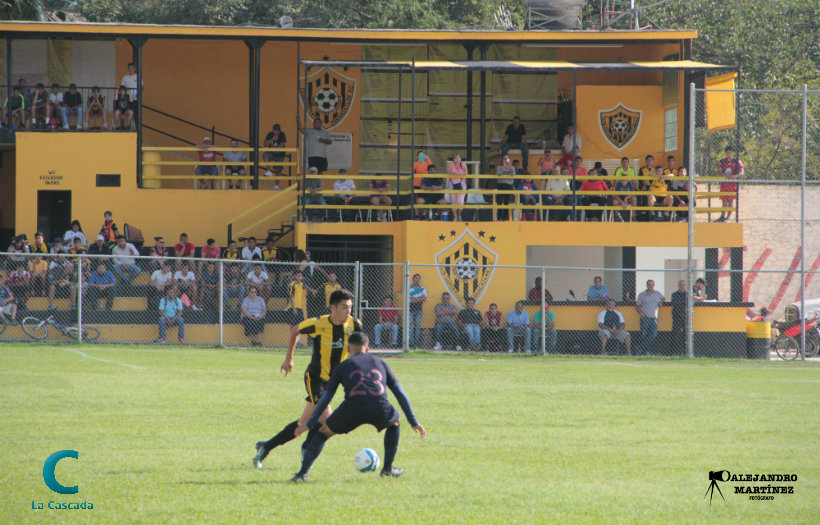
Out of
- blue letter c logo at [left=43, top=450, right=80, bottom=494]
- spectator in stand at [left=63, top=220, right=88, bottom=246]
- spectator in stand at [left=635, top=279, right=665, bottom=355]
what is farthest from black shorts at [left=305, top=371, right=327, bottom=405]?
spectator in stand at [left=63, top=220, right=88, bottom=246]

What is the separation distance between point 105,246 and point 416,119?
32.2 ft

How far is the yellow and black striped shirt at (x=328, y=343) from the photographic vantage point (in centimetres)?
957

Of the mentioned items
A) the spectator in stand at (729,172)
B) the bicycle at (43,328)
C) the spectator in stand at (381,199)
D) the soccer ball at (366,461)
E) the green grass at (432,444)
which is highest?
the spectator in stand at (729,172)

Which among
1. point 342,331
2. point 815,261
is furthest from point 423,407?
point 815,261

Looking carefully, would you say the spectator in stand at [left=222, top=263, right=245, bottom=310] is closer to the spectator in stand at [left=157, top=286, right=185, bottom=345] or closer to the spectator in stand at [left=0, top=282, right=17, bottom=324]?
the spectator in stand at [left=157, top=286, right=185, bottom=345]

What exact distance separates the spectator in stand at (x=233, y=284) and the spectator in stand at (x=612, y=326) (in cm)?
778

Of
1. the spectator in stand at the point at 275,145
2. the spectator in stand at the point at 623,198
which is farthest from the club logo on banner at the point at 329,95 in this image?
the spectator in stand at the point at 623,198

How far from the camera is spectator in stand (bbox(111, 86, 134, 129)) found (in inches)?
1017

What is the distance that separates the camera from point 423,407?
13766mm

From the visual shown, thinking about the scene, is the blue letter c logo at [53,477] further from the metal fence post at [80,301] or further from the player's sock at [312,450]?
the metal fence post at [80,301]

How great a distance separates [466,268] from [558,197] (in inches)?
124

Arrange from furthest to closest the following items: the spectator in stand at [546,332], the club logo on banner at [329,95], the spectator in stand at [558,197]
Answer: the club logo on banner at [329,95], the spectator in stand at [558,197], the spectator in stand at [546,332]

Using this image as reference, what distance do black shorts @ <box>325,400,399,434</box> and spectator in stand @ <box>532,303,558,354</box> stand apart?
13281 millimetres

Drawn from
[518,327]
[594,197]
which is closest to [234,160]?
[594,197]
